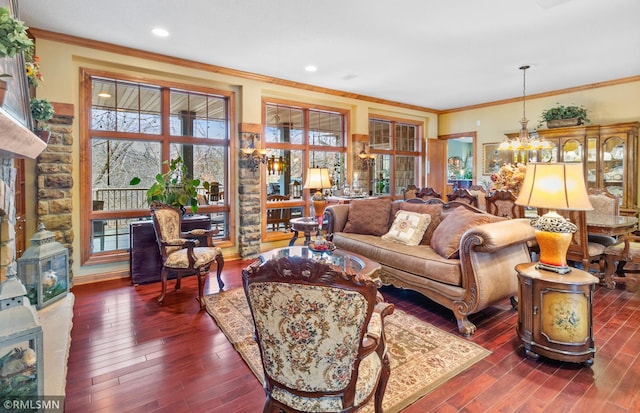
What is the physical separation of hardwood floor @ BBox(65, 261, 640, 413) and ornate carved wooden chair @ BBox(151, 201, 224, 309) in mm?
377

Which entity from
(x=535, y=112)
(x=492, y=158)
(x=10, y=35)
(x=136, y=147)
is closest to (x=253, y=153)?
(x=136, y=147)

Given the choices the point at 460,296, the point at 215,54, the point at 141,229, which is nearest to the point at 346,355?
the point at 460,296

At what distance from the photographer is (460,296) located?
9.46ft

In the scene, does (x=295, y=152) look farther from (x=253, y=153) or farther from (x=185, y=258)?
(x=185, y=258)

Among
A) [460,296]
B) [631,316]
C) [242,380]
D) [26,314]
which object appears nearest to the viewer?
[26,314]

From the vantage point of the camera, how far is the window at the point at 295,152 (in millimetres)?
6012

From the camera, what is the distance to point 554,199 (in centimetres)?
229

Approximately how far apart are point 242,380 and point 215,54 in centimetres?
401

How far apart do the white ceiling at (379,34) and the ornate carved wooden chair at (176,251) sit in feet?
6.60

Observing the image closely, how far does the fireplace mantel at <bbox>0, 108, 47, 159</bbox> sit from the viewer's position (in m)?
1.54

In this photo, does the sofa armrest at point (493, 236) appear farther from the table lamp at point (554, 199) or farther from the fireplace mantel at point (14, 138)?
the fireplace mantel at point (14, 138)

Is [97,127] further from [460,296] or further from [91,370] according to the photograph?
[460,296]

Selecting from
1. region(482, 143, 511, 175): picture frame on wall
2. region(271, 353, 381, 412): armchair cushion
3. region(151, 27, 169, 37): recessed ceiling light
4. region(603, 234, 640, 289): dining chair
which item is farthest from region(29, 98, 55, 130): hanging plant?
region(482, 143, 511, 175): picture frame on wall

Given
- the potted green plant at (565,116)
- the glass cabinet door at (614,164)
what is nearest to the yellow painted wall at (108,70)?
the potted green plant at (565,116)
